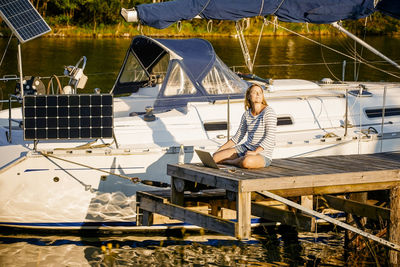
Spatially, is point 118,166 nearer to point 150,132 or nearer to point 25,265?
point 150,132

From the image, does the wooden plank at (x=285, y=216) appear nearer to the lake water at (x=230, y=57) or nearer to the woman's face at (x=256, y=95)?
the woman's face at (x=256, y=95)

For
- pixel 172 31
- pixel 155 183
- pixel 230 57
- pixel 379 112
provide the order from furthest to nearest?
1. pixel 172 31
2. pixel 230 57
3. pixel 379 112
4. pixel 155 183

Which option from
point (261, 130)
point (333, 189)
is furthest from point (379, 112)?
point (261, 130)

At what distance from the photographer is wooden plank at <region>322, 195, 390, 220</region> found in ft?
32.7

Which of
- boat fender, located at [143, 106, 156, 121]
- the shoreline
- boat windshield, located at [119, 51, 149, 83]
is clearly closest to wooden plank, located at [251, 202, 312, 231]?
boat fender, located at [143, 106, 156, 121]

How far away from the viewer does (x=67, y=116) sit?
35.2 feet

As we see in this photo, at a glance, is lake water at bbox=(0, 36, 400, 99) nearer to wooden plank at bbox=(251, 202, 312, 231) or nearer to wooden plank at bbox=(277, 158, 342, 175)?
wooden plank at bbox=(277, 158, 342, 175)

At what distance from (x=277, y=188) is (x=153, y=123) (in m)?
3.36

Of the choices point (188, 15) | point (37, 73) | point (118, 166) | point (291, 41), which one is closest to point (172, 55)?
point (188, 15)

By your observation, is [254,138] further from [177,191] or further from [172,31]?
[172,31]

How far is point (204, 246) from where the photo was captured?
11312 millimetres

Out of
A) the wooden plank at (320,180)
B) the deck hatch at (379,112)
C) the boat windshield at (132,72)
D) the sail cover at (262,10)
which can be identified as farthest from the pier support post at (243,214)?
the boat windshield at (132,72)

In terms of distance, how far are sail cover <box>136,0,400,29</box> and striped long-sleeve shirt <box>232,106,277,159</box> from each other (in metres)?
3.37

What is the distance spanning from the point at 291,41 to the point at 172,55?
101 feet
